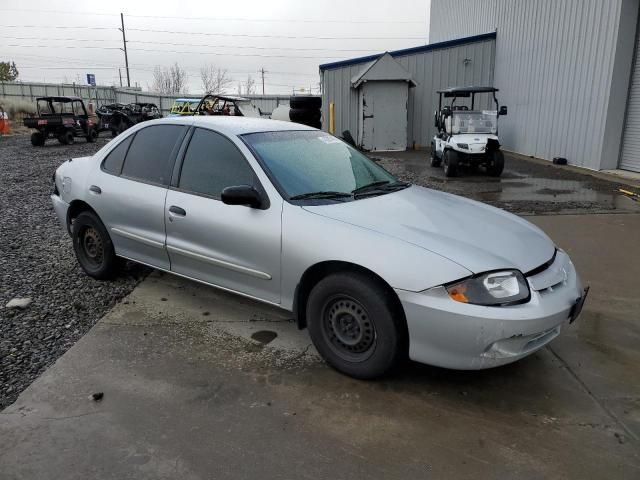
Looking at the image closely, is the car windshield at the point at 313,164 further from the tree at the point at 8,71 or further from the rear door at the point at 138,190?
the tree at the point at 8,71

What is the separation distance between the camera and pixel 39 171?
12977mm

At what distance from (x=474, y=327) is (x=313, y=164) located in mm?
1750

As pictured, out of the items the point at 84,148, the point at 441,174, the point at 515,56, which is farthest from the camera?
the point at 84,148

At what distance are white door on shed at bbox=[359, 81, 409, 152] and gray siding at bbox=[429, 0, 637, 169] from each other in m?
3.49

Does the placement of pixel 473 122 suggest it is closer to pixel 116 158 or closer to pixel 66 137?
pixel 116 158

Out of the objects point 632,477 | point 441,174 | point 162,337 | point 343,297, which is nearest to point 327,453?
point 343,297

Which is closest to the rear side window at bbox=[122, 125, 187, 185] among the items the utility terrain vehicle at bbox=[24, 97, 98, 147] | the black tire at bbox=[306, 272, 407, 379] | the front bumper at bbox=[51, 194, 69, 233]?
the front bumper at bbox=[51, 194, 69, 233]

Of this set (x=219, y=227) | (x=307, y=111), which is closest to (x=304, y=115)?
(x=307, y=111)

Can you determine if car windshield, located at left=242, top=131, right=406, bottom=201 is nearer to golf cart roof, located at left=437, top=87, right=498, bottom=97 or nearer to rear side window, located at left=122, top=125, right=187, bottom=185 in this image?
rear side window, located at left=122, top=125, right=187, bottom=185

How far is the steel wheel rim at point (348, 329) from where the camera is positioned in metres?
3.00

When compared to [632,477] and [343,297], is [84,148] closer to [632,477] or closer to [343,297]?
[343,297]

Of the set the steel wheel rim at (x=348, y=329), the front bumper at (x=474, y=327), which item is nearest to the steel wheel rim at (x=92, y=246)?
the steel wheel rim at (x=348, y=329)

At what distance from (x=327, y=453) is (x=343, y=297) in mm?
900

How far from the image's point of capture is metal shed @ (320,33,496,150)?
1819 cm
